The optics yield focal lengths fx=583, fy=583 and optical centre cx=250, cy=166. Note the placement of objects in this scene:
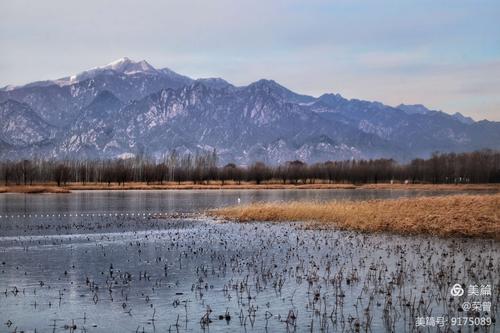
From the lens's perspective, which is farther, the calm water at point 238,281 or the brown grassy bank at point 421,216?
the brown grassy bank at point 421,216

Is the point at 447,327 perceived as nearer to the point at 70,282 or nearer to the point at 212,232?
the point at 70,282

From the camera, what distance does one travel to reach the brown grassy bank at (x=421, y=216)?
4384cm

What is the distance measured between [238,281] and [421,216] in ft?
79.2

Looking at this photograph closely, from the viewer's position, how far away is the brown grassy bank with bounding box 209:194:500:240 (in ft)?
144

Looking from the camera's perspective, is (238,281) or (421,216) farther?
(421,216)

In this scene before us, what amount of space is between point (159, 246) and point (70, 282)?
13.2 m

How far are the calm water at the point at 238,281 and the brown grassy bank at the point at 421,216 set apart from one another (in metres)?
3.45

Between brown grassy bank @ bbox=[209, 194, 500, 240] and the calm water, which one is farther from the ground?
brown grassy bank @ bbox=[209, 194, 500, 240]

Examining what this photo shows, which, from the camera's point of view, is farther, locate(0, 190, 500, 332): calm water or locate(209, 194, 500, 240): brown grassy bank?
locate(209, 194, 500, 240): brown grassy bank

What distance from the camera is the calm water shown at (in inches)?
820

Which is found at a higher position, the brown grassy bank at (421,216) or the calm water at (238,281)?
the brown grassy bank at (421,216)

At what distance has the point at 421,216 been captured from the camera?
47.1m

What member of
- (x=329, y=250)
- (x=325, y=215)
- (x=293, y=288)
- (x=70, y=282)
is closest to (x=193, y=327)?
(x=293, y=288)

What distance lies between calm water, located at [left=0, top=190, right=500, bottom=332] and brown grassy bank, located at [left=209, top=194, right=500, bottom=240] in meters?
3.45
